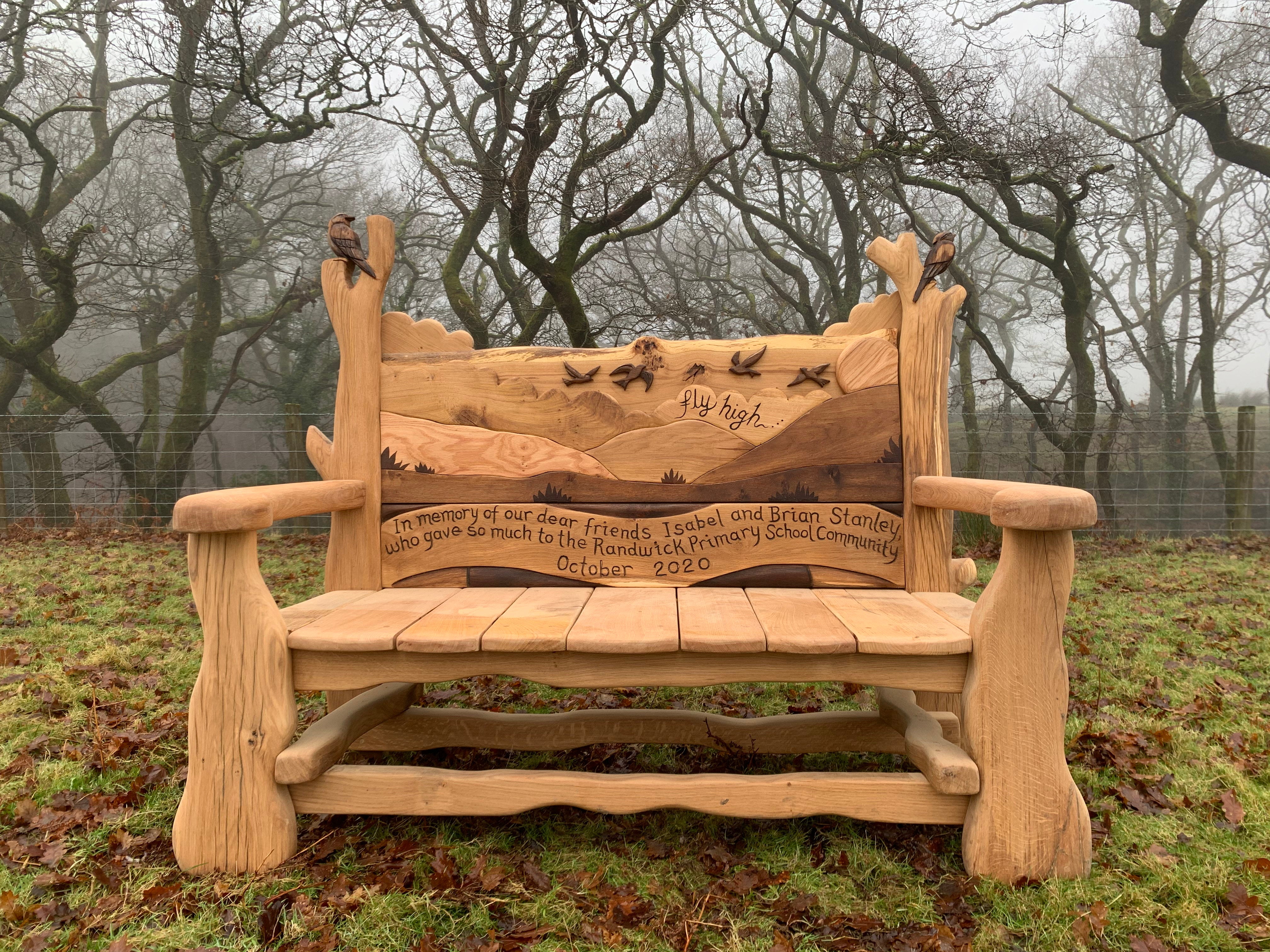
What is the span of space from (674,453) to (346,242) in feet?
4.10

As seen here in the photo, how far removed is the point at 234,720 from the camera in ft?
5.66

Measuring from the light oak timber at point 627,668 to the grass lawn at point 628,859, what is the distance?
47 centimetres

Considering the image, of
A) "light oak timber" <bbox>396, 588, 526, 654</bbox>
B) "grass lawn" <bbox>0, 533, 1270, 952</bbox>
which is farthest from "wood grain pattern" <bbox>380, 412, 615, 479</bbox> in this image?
"grass lawn" <bbox>0, 533, 1270, 952</bbox>

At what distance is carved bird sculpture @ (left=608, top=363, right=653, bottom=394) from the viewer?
7.68 feet

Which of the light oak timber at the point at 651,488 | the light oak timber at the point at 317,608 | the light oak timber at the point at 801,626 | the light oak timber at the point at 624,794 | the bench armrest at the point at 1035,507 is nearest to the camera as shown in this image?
the bench armrest at the point at 1035,507

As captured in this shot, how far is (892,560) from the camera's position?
2.25m

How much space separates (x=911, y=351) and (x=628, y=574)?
1.15m

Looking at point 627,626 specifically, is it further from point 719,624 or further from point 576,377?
point 576,377

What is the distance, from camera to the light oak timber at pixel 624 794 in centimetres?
172

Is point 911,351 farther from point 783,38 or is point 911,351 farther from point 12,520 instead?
point 12,520

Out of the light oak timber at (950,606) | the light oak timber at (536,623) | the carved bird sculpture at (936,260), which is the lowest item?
the light oak timber at (950,606)

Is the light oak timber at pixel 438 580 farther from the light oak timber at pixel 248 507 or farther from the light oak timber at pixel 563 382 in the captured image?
the light oak timber at pixel 563 382

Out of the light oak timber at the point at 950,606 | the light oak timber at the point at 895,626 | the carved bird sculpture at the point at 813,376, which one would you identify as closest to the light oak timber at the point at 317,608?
the light oak timber at the point at 895,626

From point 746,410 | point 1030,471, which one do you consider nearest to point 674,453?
point 746,410
